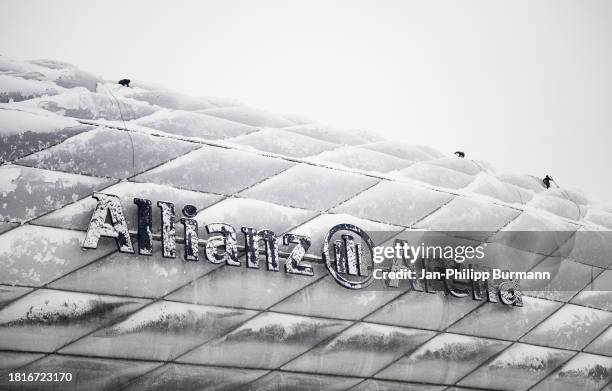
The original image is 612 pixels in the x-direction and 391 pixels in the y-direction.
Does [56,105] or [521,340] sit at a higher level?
[56,105]

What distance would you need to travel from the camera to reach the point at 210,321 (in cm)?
276

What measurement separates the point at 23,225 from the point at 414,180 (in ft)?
7.98

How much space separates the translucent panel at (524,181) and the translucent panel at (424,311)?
50.4 inches

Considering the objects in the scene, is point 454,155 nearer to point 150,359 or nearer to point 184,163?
point 184,163

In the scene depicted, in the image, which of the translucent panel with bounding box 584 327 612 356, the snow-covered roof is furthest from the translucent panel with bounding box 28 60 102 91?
Result: the translucent panel with bounding box 584 327 612 356

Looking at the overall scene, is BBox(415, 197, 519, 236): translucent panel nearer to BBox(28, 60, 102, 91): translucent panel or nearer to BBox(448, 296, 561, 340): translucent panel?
BBox(448, 296, 561, 340): translucent panel

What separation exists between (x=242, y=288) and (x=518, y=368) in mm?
1998

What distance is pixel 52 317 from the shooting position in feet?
8.13

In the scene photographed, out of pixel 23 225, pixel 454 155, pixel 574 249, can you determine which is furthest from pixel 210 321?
pixel 574 249

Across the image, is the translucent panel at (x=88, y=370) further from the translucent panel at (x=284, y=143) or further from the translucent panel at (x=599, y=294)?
the translucent panel at (x=599, y=294)

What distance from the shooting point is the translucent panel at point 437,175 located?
12.2 feet

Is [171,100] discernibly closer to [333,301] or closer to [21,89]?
[21,89]

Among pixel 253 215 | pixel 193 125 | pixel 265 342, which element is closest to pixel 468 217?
pixel 253 215

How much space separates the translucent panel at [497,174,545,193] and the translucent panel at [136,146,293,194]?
208cm
